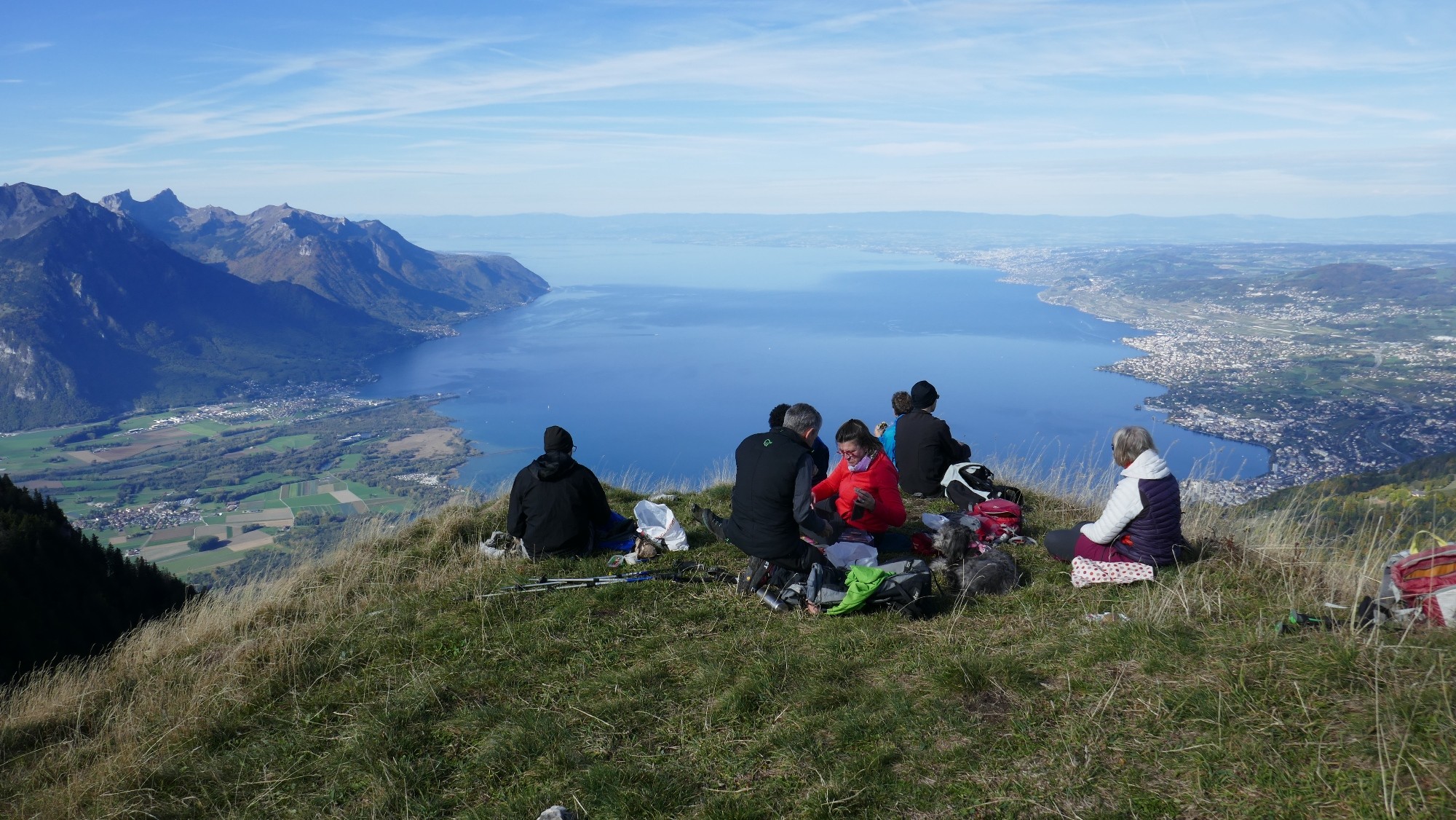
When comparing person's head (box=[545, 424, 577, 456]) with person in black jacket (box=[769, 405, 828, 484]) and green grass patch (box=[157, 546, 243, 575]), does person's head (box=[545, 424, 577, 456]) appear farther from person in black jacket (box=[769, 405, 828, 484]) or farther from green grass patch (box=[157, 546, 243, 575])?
green grass patch (box=[157, 546, 243, 575])

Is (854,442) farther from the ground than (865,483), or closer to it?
farther from the ground

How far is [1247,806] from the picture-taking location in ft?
9.21

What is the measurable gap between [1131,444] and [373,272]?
19781 centimetres

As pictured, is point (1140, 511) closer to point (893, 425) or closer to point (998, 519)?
point (998, 519)

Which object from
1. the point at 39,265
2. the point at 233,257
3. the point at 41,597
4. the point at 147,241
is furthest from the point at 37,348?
the point at 41,597

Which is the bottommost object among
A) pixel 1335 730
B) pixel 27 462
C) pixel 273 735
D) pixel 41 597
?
pixel 27 462

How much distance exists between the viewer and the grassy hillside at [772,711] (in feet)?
10.2

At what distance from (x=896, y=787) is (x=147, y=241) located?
616 ft

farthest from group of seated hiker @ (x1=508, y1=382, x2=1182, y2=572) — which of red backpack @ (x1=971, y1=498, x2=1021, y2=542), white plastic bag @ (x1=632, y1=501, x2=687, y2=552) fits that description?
red backpack @ (x1=971, y1=498, x2=1021, y2=542)

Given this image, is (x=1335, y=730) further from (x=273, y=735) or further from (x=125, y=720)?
(x=125, y=720)

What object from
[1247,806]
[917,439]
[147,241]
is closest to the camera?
[1247,806]

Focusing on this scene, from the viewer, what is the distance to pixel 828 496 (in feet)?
24.5

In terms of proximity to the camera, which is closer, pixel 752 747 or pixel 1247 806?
pixel 1247 806

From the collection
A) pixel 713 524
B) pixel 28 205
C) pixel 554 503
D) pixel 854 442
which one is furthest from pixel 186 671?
pixel 28 205
